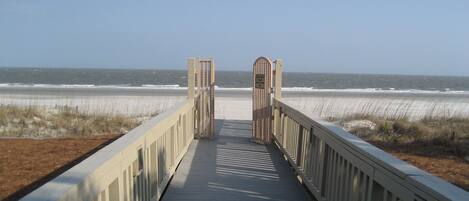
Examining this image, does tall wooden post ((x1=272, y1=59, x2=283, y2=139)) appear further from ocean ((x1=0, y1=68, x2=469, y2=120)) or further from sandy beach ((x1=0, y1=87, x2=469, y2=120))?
sandy beach ((x1=0, y1=87, x2=469, y2=120))

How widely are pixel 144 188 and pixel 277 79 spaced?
4.84 meters

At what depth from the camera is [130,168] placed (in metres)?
3.20

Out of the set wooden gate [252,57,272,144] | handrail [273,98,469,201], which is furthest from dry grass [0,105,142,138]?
handrail [273,98,469,201]

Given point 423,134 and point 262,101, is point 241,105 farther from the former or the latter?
point 262,101

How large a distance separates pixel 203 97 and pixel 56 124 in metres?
4.93

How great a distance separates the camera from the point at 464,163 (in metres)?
7.43

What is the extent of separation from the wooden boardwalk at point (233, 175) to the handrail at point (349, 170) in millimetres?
300

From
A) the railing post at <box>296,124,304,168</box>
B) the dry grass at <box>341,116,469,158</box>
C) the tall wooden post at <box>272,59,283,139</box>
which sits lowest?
the dry grass at <box>341,116,469,158</box>

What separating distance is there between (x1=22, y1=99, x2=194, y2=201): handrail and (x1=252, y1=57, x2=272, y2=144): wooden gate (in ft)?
8.45

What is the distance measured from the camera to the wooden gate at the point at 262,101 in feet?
27.3

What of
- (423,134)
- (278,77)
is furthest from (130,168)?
(423,134)

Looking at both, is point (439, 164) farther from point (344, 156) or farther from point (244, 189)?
point (344, 156)

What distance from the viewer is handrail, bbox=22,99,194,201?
6.67ft

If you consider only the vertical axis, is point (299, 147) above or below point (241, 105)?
above
